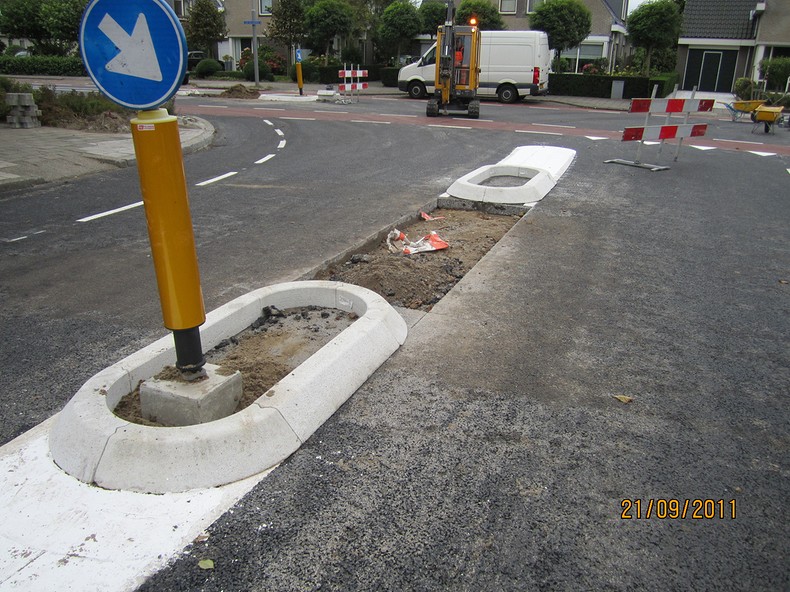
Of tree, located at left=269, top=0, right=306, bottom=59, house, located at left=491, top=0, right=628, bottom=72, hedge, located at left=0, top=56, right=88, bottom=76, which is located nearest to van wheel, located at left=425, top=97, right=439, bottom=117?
house, located at left=491, top=0, right=628, bottom=72

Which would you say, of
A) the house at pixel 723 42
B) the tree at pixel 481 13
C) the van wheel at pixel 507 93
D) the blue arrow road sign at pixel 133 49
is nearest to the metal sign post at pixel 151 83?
the blue arrow road sign at pixel 133 49

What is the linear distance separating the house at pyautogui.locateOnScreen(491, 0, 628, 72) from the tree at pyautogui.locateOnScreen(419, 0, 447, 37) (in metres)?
4.18

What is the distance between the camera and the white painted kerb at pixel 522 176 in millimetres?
8367

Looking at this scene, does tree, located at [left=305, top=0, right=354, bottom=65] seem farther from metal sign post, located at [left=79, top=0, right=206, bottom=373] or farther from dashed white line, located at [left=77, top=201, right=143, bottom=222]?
metal sign post, located at [left=79, top=0, right=206, bottom=373]

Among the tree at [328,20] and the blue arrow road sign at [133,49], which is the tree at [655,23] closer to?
the tree at [328,20]

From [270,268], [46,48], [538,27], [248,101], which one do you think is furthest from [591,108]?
[46,48]

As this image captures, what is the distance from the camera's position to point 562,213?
796 centimetres

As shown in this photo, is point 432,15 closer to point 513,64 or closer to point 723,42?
point 513,64

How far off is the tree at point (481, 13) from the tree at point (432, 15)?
274 centimetres

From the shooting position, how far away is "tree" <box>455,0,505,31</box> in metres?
36.0

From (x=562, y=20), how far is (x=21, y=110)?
2693 cm

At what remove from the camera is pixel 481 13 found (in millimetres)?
36469

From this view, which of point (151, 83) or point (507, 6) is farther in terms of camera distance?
point (507, 6)
